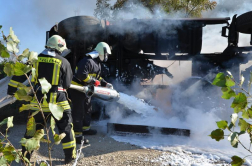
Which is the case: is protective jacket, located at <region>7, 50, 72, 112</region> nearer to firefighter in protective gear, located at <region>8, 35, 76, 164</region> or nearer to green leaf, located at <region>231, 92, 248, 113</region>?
firefighter in protective gear, located at <region>8, 35, 76, 164</region>

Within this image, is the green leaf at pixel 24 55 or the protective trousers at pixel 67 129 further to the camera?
the protective trousers at pixel 67 129

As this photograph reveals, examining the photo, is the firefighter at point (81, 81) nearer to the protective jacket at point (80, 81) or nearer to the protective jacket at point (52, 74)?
the protective jacket at point (80, 81)

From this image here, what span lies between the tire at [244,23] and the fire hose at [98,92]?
3.48m

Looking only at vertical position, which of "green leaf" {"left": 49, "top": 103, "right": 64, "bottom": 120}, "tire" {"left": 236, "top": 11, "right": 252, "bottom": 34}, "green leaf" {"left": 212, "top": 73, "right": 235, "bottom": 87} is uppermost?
"tire" {"left": 236, "top": 11, "right": 252, "bottom": 34}

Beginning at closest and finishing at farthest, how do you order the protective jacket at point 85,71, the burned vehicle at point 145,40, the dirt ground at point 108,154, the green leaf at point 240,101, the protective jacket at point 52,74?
the green leaf at point 240,101
the protective jacket at point 52,74
the dirt ground at point 108,154
the protective jacket at point 85,71
the burned vehicle at point 145,40

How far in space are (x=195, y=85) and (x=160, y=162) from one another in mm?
2971

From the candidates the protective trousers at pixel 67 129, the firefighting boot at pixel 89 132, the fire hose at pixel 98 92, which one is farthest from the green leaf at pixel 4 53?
the firefighting boot at pixel 89 132

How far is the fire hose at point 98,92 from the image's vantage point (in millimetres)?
4359

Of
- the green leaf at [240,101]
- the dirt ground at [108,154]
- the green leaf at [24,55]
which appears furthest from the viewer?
the dirt ground at [108,154]

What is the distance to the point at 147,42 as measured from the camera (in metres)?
6.66

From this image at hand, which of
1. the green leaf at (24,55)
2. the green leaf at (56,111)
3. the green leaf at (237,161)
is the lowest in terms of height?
the green leaf at (237,161)

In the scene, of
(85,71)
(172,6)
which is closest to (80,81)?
(85,71)

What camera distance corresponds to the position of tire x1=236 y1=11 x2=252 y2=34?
594cm

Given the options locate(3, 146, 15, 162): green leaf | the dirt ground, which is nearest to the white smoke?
the dirt ground
